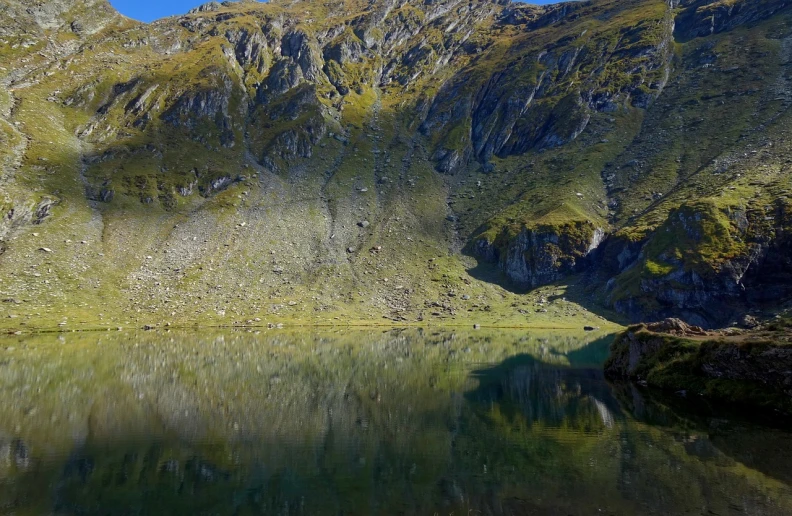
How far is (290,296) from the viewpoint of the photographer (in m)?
138

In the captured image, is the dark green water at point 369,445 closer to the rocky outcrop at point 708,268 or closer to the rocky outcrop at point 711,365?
the rocky outcrop at point 711,365

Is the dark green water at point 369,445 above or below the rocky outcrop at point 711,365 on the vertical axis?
below

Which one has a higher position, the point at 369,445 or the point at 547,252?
the point at 547,252

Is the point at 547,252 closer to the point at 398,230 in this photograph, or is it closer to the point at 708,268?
the point at 708,268

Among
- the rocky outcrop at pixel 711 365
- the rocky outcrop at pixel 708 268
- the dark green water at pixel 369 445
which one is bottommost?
the dark green water at pixel 369 445

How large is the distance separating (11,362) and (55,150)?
477 ft

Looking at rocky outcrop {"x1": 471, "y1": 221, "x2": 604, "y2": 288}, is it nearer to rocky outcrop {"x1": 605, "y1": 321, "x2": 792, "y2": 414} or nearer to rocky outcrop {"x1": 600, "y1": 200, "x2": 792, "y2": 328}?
rocky outcrop {"x1": 600, "y1": 200, "x2": 792, "y2": 328}

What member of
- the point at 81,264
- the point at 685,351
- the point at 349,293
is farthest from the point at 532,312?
the point at 81,264

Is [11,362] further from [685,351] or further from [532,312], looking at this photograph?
[532,312]

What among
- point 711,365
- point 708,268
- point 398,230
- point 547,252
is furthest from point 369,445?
point 398,230

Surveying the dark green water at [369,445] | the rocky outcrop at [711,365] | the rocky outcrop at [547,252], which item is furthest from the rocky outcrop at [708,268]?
the dark green water at [369,445]

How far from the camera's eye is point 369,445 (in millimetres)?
27781

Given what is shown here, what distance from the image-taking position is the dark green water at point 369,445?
1980cm

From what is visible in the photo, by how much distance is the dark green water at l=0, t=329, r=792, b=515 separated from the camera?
19797mm
